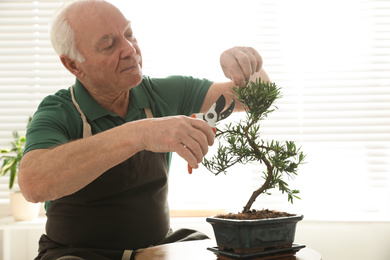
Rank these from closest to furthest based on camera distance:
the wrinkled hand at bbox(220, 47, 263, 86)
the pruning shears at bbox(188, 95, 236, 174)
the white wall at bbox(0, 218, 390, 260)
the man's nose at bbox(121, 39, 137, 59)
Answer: the pruning shears at bbox(188, 95, 236, 174), the wrinkled hand at bbox(220, 47, 263, 86), the man's nose at bbox(121, 39, 137, 59), the white wall at bbox(0, 218, 390, 260)

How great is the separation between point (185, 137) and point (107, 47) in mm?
689

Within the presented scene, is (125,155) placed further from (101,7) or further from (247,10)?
(247,10)

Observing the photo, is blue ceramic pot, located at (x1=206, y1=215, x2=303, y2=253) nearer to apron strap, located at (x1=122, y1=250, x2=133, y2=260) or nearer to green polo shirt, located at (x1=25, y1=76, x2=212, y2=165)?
apron strap, located at (x1=122, y1=250, x2=133, y2=260)

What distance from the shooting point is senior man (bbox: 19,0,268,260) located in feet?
4.76

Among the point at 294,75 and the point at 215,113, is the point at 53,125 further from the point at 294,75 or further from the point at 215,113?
the point at 294,75

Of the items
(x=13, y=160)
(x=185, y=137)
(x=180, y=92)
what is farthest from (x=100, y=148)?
(x=13, y=160)

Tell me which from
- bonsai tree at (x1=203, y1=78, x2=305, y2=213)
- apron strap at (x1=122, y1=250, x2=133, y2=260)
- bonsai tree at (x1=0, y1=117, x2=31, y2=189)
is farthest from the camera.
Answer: bonsai tree at (x1=0, y1=117, x2=31, y2=189)

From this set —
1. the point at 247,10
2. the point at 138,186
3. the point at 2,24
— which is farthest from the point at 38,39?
the point at 138,186

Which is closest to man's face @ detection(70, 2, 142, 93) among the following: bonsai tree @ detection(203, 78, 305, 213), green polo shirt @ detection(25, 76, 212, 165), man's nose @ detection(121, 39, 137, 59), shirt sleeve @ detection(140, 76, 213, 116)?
man's nose @ detection(121, 39, 137, 59)

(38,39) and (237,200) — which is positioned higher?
(38,39)

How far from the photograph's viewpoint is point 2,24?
338 cm

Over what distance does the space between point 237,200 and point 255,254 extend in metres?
2.00

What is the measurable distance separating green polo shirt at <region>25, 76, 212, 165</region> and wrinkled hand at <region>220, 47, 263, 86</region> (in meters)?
0.40

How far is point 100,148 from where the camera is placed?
143cm
